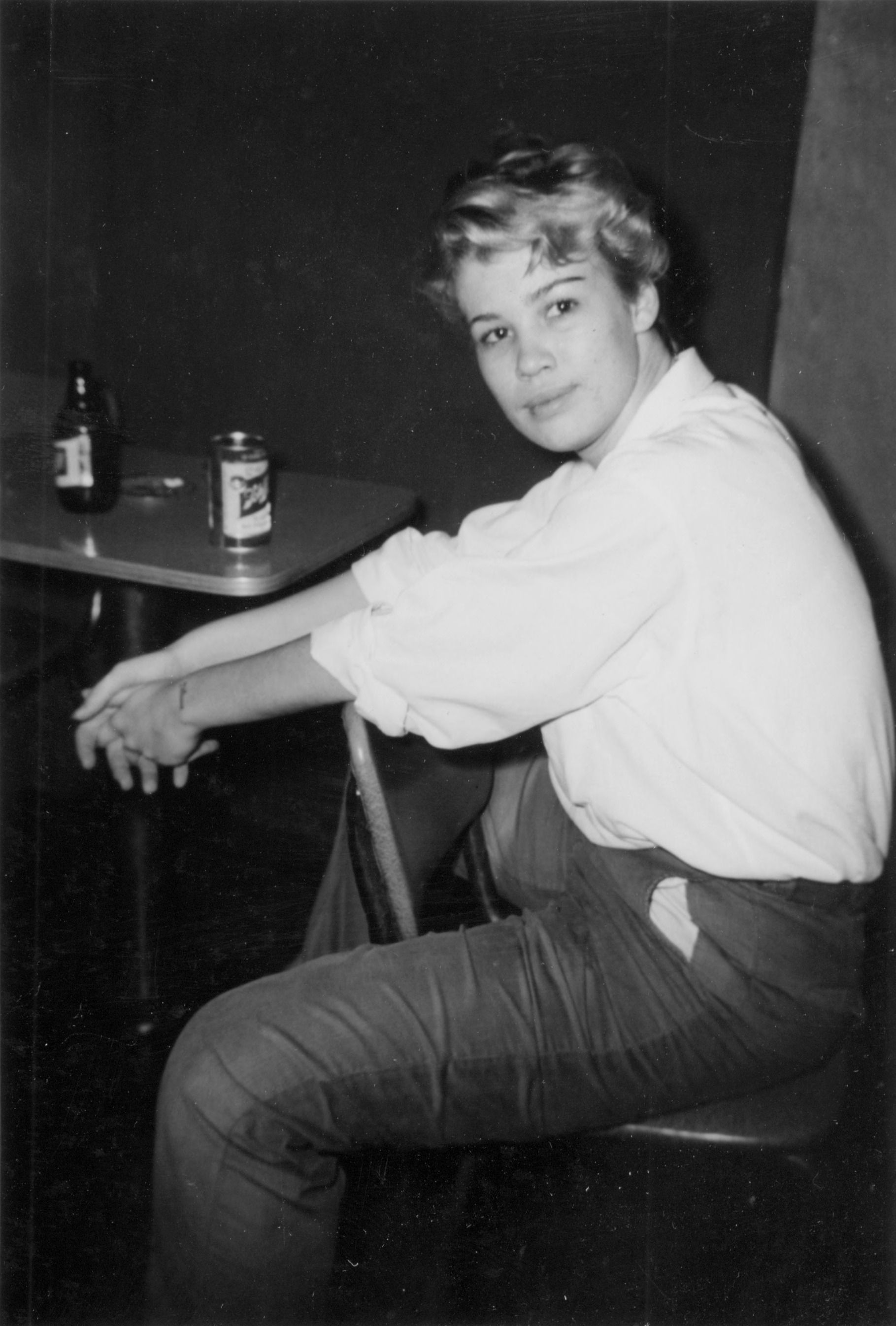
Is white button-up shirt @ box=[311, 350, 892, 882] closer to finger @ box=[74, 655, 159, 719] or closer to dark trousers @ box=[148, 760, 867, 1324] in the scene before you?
dark trousers @ box=[148, 760, 867, 1324]

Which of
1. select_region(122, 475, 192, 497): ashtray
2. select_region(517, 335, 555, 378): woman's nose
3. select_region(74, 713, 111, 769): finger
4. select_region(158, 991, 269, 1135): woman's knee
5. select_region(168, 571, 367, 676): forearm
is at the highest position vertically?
select_region(517, 335, 555, 378): woman's nose

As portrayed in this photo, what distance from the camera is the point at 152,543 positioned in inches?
62.0

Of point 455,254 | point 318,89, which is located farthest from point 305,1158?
point 318,89

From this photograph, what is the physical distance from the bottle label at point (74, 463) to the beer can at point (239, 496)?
228 millimetres

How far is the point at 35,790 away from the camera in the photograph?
208 cm

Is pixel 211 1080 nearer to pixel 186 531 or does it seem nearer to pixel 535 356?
pixel 535 356

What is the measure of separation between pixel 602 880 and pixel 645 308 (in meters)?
0.62

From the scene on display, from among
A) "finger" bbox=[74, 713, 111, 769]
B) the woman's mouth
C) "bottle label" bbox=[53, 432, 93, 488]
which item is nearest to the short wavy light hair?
the woman's mouth

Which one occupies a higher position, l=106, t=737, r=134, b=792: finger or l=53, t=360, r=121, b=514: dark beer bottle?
l=53, t=360, r=121, b=514: dark beer bottle

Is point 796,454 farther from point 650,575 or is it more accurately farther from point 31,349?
point 31,349

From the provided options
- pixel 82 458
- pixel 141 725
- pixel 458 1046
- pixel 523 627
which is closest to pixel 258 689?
pixel 141 725

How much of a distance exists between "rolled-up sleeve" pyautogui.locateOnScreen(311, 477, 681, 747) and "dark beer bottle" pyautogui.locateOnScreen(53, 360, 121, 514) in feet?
3.01

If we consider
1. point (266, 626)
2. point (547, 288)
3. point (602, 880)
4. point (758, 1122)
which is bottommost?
point (758, 1122)

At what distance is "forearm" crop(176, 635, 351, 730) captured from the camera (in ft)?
3.30
